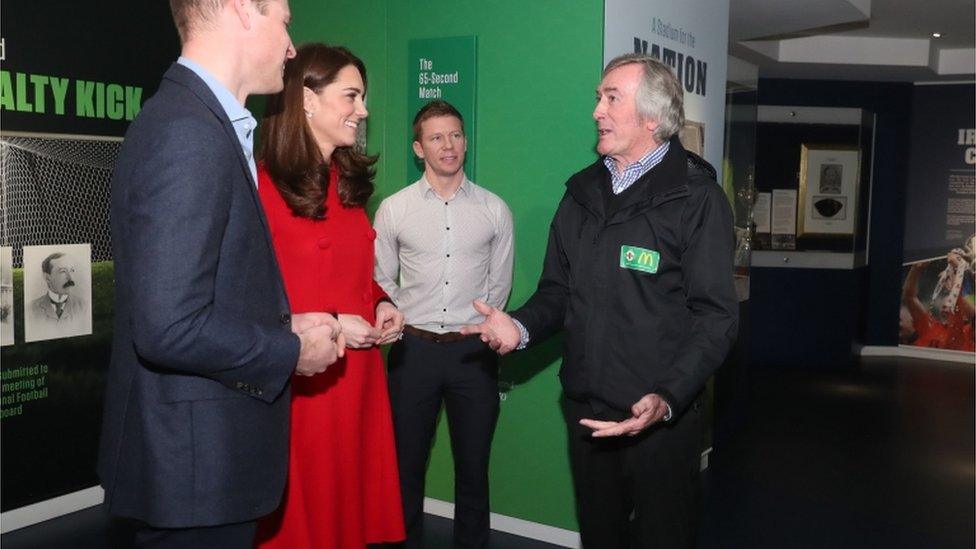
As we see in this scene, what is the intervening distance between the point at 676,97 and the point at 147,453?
6.17 ft

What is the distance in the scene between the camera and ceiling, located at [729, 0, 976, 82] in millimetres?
6820

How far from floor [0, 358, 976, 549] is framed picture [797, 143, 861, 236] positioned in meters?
1.87

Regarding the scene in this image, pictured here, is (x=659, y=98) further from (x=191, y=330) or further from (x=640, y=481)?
(x=191, y=330)

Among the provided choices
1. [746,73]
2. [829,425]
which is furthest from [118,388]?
[829,425]

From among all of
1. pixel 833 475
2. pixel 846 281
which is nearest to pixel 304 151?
pixel 833 475

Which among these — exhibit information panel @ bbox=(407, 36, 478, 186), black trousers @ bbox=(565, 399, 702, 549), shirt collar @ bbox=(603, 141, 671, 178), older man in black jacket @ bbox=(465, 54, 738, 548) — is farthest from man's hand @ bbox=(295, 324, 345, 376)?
exhibit information panel @ bbox=(407, 36, 478, 186)

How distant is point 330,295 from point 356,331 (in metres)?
0.23

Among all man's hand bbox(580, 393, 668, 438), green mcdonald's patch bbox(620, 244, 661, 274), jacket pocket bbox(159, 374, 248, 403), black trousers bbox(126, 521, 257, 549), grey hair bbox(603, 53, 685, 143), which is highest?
grey hair bbox(603, 53, 685, 143)

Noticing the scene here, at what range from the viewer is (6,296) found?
4090mm

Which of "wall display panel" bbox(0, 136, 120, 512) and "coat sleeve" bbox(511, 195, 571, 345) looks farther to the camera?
"wall display panel" bbox(0, 136, 120, 512)

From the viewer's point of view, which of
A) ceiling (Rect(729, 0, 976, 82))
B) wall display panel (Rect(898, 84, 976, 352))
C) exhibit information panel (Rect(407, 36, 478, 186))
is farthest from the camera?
wall display panel (Rect(898, 84, 976, 352))

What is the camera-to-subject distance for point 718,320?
254 centimetres

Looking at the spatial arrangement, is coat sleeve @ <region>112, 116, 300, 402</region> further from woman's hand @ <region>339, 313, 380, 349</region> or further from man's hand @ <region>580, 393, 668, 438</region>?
man's hand @ <region>580, 393, 668, 438</region>

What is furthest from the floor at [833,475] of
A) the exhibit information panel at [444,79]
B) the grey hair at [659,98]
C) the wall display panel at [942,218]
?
the grey hair at [659,98]
